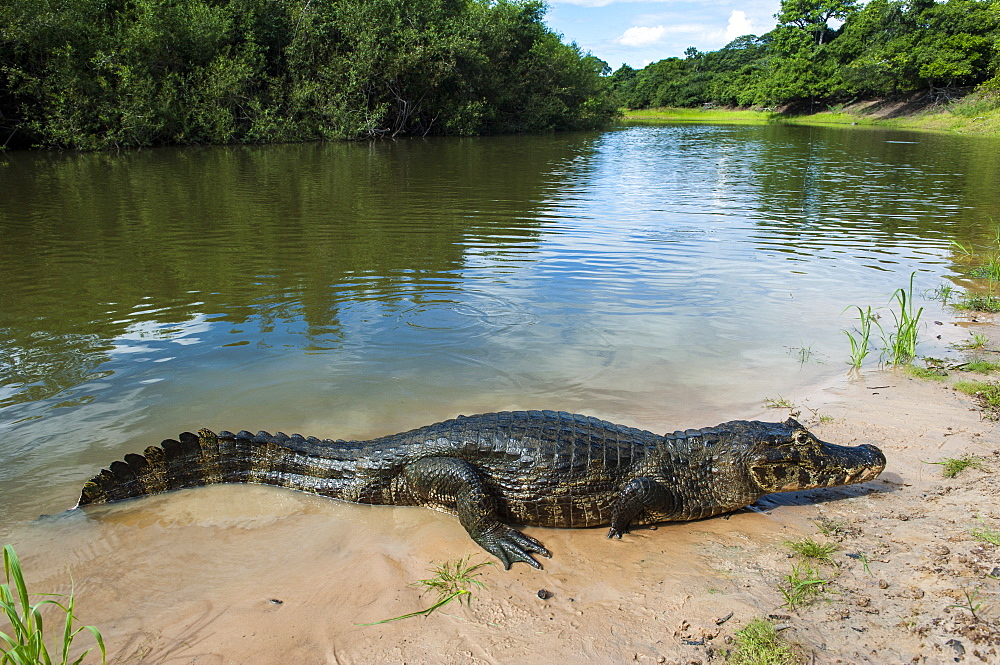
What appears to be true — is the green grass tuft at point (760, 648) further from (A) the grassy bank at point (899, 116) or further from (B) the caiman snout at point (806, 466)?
(A) the grassy bank at point (899, 116)

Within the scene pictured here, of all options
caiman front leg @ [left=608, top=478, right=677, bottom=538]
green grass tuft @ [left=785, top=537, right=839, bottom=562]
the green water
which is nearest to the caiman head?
green grass tuft @ [left=785, top=537, right=839, bottom=562]

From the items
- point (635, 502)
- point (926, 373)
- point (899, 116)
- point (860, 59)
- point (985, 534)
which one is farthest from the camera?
point (860, 59)

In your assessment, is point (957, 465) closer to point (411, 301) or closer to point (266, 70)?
point (411, 301)

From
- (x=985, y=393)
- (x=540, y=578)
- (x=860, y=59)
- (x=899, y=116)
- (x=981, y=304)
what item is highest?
(x=860, y=59)

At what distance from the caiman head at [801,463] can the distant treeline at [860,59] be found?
43973 mm

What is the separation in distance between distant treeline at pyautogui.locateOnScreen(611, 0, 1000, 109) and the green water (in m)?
33.0

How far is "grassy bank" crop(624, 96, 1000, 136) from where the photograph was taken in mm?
34656

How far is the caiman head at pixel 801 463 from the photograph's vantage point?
11.4ft

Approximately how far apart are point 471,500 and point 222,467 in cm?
165

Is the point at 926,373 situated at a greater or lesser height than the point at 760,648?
greater

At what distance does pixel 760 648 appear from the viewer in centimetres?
238

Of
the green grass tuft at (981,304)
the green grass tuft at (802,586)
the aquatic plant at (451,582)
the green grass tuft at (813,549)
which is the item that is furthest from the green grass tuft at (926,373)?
the aquatic plant at (451,582)

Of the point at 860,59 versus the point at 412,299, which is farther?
the point at 860,59

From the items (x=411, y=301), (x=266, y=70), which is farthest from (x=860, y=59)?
(x=411, y=301)
